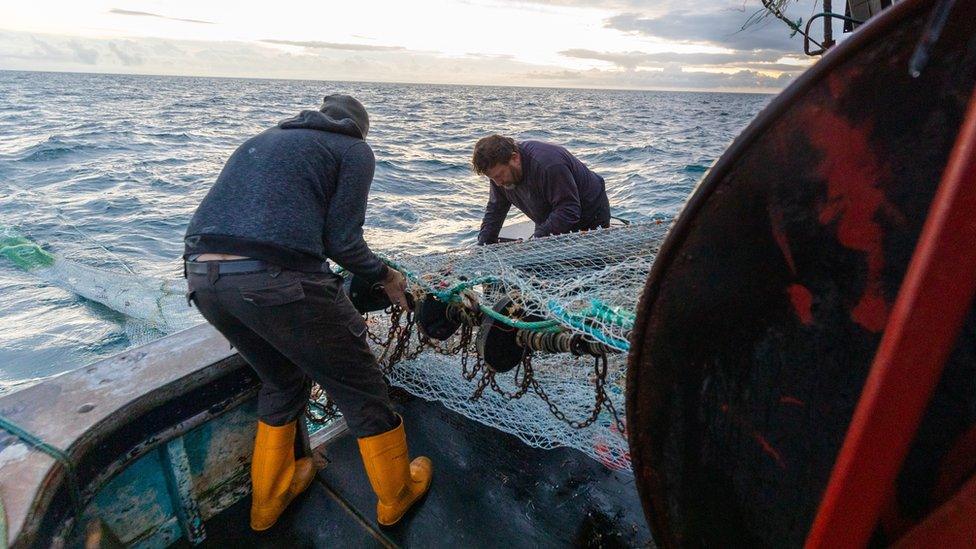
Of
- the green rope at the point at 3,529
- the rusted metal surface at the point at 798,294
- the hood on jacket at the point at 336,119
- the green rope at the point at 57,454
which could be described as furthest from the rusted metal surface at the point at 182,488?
the rusted metal surface at the point at 798,294

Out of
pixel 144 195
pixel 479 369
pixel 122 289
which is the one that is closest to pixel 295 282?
pixel 479 369

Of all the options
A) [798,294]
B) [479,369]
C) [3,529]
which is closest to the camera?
[798,294]

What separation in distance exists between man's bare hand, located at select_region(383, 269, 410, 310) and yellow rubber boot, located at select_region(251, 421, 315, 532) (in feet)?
2.61

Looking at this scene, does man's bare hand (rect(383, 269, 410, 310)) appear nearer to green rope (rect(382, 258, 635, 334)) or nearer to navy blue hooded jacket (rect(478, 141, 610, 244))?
green rope (rect(382, 258, 635, 334))

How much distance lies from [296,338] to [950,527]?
211 centimetres

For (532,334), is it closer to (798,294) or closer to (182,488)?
(798,294)

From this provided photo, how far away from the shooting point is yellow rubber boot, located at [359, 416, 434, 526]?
2574 millimetres

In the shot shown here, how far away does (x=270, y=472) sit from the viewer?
8.61 ft

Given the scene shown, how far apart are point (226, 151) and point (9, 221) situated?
11.1 metres

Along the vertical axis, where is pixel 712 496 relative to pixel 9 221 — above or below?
above

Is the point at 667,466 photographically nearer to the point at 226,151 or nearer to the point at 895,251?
the point at 895,251

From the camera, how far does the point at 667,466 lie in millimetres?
1221

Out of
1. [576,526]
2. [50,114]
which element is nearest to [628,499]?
[576,526]

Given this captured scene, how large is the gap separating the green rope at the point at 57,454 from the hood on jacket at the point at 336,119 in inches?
60.1
